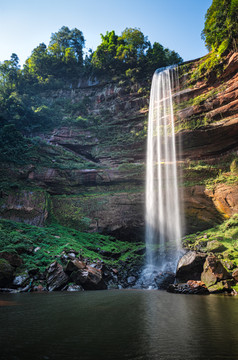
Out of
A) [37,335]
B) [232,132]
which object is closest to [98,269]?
[37,335]

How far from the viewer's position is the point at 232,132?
17.5 meters

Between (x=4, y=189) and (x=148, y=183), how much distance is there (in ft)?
43.9

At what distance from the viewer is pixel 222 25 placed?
762 inches

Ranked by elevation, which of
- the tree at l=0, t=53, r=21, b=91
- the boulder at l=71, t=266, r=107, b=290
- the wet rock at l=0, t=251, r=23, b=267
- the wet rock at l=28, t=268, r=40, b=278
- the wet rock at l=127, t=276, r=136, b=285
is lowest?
the wet rock at l=127, t=276, r=136, b=285

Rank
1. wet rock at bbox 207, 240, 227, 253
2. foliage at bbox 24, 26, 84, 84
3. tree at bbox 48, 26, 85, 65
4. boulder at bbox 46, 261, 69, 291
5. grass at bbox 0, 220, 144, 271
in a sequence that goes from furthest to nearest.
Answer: tree at bbox 48, 26, 85, 65 → foliage at bbox 24, 26, 84, 84 → wet rock at bbox 207, 240, 227, 253 → grass at bbox 0, 220, 144, 271 → boulder at bbox 46, 261, 69, 291

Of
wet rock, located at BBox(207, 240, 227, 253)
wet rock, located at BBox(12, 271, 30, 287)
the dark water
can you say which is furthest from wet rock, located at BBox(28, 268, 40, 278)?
wet rock, located at BBox(207, 240, 227, 253)

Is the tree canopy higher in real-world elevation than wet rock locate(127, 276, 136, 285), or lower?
higher

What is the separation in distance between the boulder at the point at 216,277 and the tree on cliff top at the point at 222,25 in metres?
19.1

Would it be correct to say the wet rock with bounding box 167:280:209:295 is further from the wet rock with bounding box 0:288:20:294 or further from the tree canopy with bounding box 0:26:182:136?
the tree canopy with bounding box 0:26:182:136

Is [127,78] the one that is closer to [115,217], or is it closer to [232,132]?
[232,132]

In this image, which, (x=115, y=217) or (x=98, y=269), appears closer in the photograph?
(x=98, y=269)

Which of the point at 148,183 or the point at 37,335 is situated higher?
the point at 148,183

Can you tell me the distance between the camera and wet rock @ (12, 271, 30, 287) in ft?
31.2

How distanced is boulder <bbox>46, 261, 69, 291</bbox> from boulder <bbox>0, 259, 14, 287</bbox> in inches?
66.8
